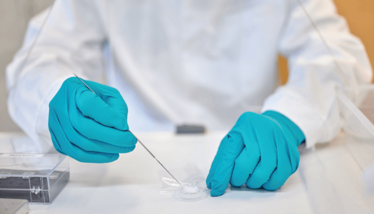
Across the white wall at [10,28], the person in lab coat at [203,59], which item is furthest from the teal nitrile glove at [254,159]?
the white wall at [10,28]

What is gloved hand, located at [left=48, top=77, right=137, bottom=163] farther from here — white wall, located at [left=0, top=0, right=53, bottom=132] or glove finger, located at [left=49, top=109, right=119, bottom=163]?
white wall, located at [left=0, top=0, right=53, bottom=132]

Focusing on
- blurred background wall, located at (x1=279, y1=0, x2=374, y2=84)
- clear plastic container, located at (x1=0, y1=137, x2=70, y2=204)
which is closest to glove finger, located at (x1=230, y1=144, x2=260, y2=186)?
clear plastic container, located at (x1=0, y1=137, x2=70, y2=204)

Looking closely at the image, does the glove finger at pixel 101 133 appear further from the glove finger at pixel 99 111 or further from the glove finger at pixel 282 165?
the glove finger at pixel 282 165

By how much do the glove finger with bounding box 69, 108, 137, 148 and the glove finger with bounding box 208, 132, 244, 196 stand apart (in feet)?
0.56

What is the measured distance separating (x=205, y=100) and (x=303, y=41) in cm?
41

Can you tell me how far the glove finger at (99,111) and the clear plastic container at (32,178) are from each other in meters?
0.12

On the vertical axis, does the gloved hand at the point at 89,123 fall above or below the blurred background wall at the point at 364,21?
below

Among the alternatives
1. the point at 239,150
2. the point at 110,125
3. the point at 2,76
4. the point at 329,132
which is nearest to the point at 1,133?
the point at 2,76

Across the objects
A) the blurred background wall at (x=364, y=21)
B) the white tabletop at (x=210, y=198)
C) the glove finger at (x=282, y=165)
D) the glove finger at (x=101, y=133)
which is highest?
the blurred background wall at (x=364, y=21)

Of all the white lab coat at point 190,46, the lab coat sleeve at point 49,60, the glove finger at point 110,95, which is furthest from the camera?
the white lab coat at point 190,46

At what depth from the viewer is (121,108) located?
0.56m

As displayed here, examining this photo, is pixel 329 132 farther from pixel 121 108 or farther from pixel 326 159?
pixel 121 108

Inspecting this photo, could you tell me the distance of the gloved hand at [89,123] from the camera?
1.75 ft

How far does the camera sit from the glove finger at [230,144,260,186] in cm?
52
